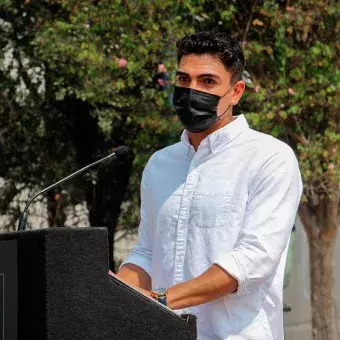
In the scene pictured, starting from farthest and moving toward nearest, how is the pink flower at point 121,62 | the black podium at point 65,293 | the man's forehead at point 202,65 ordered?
the pink flower at point 121,62 → the man's forehead at point 202,65 → the black podium at point 65,293

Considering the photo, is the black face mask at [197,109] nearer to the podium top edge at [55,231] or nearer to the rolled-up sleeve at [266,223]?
the rolled-up sleeve at [266,223]

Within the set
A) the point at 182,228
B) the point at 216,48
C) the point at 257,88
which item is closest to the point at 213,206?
the point at 182,228

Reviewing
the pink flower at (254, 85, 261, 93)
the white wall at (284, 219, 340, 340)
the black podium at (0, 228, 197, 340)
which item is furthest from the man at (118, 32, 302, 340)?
the white wall at (284, 219, 340, 340)

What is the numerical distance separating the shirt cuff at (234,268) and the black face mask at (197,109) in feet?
1.76

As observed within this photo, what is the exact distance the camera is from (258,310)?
3625 millimetres

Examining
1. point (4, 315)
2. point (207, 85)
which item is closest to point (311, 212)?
point (207, 85)

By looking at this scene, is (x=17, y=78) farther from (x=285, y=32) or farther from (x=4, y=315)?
(x=4, y=315)

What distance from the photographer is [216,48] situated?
3832 millimetres

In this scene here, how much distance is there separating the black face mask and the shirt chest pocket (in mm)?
237

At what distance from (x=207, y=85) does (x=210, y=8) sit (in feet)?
25.2

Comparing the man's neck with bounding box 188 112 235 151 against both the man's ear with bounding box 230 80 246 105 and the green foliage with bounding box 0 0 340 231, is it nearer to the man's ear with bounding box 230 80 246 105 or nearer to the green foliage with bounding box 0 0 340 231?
the man's ear with bounding box 230 80 246 105

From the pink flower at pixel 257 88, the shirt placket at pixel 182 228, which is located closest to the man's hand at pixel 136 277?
the shirt placket at pixel 182 228

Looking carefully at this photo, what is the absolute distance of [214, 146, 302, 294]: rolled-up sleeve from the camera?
3523mm

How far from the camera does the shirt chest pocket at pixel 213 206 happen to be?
3.67 meters
